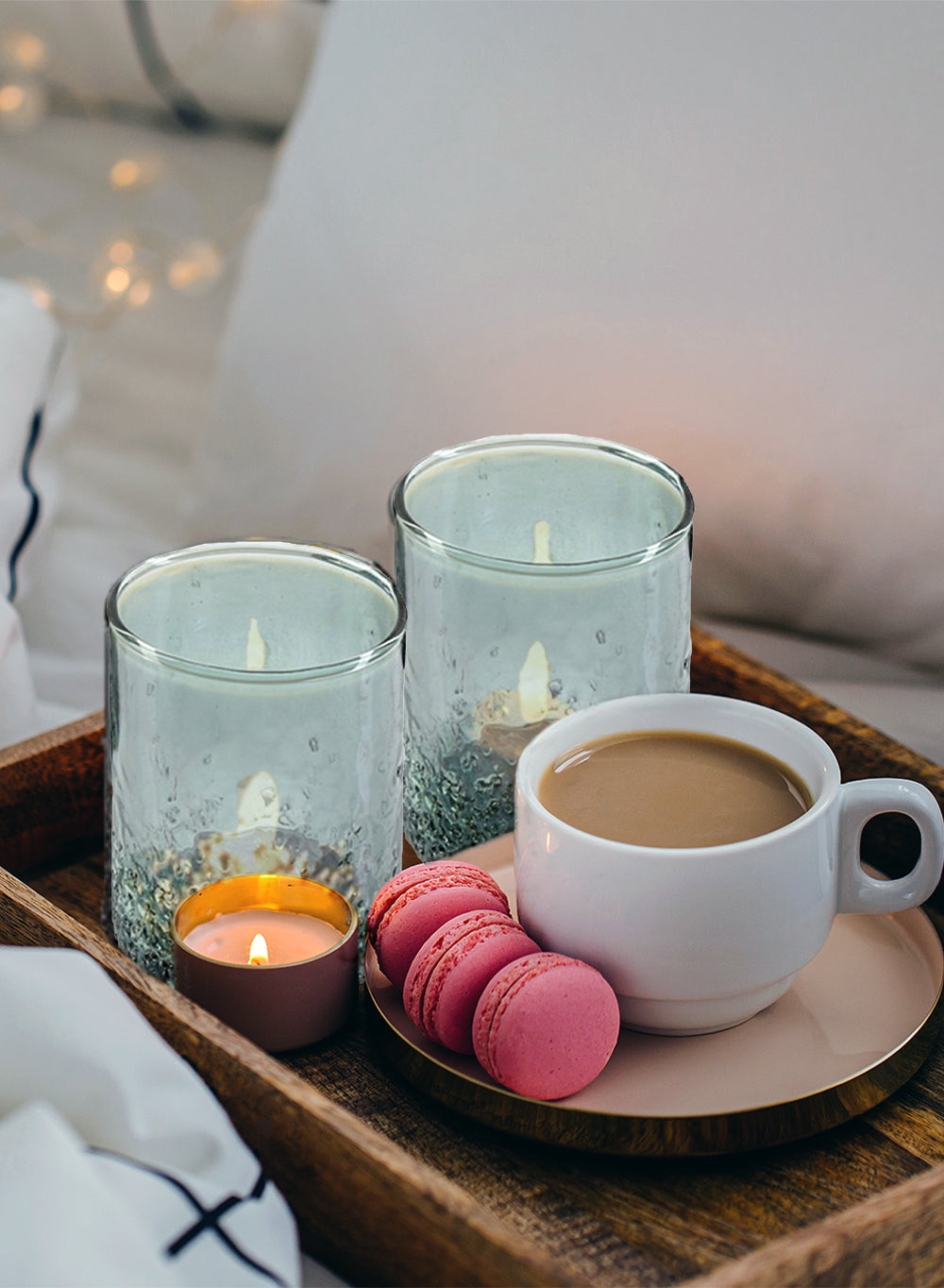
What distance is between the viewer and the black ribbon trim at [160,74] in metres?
0.91

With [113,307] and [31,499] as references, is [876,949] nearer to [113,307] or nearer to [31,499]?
[31,499]

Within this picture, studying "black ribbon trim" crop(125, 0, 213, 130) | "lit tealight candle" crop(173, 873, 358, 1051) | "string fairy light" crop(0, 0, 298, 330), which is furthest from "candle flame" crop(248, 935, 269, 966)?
"black ribbon trim" crop(125, 0, 213, 130)

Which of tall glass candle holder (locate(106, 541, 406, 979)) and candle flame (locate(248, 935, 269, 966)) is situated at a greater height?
tall glass candle holder (locate(106, 541, 406, 979))

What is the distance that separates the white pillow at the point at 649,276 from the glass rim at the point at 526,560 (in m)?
0.09

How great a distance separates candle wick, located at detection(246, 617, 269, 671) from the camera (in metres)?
0.46

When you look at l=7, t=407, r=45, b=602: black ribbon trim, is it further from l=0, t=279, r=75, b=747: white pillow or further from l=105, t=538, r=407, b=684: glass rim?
l=105, t=538, r=407, b=684: glass rim

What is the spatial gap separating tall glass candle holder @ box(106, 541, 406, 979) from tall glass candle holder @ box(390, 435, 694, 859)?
0.12ft

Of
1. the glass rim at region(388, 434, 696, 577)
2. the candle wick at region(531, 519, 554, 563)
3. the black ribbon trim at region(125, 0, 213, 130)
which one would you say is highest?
the black ribbon trim at region(125, 0, 213, 130)

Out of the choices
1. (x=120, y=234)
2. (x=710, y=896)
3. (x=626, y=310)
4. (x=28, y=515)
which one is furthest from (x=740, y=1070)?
(x=120, y=234)

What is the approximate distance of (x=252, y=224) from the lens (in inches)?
36.0

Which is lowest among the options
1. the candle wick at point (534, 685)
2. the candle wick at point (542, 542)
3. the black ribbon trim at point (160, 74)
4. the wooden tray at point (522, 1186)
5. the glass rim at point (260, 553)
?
the wooden tray at point (522, 1186)

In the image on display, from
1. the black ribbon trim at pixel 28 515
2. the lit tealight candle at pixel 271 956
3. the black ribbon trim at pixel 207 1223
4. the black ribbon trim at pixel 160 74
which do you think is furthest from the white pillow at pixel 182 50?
the black ribbon trim at pixel 207 1223

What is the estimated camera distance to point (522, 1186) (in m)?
0.35

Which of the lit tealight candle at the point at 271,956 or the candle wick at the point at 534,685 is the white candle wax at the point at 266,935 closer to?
the lit tealight candle at the point at 271,956
